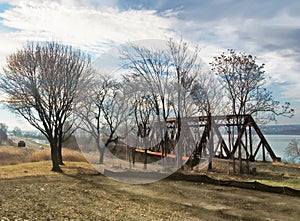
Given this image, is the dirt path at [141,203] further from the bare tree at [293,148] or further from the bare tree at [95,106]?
the bare tree at [293,148]

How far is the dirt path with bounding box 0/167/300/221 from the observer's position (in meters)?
7.20

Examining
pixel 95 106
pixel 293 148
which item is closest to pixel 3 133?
pixel 95 106

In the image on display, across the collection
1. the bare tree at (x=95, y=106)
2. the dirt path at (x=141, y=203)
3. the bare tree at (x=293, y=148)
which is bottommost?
the dirt path at (x=141, y=203)

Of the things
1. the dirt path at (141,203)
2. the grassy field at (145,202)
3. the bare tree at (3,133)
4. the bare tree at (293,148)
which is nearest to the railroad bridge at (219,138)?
the grassy field at (145,202)

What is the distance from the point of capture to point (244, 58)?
47.1ft

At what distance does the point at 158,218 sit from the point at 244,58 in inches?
391

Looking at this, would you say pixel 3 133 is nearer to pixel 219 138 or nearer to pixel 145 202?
pixel 219 138

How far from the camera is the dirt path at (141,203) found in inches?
283

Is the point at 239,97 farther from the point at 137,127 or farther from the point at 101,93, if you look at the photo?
the point at 101,93

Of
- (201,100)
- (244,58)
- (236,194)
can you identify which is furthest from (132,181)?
(244,58)

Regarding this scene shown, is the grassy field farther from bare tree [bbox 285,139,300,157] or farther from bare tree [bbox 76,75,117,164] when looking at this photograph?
bare tree [bbox 285,139,300,157]

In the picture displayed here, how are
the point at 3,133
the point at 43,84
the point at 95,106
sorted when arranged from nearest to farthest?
the point at 43,84
the point at 95,106
the point at 3,133

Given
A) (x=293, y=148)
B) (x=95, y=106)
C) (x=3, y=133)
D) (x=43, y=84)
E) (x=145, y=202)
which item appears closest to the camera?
(x=145, y=202)

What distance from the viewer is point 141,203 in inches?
350
